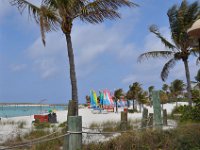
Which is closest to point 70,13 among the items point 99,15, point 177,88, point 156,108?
point 99,15

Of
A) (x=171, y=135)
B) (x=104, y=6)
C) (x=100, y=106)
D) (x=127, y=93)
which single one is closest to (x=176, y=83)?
(x=127, y=93)

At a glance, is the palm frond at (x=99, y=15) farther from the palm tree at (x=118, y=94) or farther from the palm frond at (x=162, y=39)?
→ the palm tree at (x=118, y=94)

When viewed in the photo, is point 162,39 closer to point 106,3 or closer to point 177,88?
point 106,3

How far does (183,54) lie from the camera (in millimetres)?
25109

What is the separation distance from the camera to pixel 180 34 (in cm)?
2422

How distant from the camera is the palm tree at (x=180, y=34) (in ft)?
78.1

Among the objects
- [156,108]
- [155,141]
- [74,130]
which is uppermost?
[156,108]

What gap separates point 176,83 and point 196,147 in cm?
5869

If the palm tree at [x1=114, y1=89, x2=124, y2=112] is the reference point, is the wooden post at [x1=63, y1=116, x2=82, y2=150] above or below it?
below

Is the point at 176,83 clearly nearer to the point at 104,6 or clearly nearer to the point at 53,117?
the point at 53,117

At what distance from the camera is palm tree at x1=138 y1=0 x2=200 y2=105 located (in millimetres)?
23797

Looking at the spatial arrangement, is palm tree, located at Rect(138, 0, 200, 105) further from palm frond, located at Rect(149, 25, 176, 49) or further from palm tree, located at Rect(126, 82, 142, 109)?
palm tree, located at Rect(126, 82, 142, 109)

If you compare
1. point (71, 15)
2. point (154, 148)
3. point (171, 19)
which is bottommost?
point (154, 148)

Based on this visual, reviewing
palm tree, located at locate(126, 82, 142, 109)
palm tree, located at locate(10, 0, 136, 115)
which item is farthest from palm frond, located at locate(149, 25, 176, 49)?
→ palm tree, located at locate(126, 82, 142, 109)
